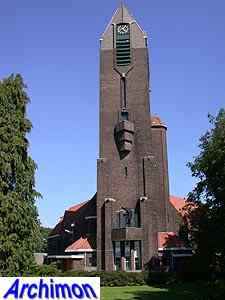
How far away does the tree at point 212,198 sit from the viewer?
33.9 metres

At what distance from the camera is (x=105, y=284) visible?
45562 millimetres

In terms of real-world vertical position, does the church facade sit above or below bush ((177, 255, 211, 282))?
above

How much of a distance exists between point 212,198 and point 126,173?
17.1m

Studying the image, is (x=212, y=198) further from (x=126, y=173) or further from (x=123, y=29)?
(x=123, y=29)

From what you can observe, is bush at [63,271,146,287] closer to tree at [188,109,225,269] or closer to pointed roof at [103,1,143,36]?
tree at [188,109,225,269]

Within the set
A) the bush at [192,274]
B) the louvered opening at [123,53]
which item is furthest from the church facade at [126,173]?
the bush at [192,274]

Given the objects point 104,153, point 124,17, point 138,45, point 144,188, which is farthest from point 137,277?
point 124,17

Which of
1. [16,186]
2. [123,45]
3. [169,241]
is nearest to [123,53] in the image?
[123,45]

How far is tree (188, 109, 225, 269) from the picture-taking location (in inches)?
1336

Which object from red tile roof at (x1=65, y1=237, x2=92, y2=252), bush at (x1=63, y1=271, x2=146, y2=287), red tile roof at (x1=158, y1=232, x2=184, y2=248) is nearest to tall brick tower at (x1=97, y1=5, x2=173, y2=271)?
red tile roof at (x1=158, y1=232, x2=184, y2=248)

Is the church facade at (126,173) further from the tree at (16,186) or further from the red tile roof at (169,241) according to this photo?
the tree at (16,186)

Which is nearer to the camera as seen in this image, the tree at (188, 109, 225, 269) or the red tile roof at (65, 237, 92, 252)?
the tree at (188, 109, 225, 269)

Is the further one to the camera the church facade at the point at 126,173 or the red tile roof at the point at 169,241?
the red tile roof at the point at 169,241

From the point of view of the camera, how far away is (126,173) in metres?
53.5
